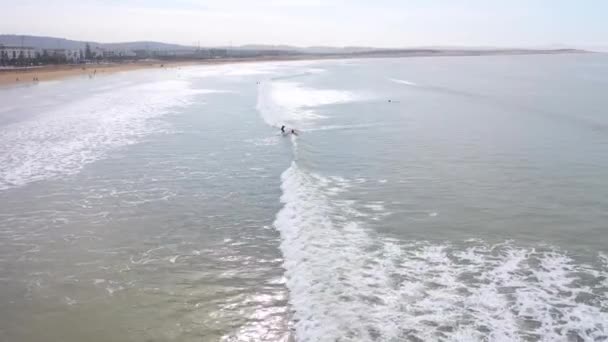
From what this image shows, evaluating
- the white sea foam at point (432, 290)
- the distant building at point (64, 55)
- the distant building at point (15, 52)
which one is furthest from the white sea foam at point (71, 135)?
the distant building at point (15, 52)

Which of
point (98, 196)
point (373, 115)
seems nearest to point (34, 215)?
point (98, 196)

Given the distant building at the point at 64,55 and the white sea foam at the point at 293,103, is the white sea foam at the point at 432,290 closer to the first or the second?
the white sea foam at the point at 293,103

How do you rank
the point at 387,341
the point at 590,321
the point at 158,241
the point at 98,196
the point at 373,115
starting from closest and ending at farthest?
the point at 387,341 < the point at 590,321 < the point at 158,241 < the point at 98,196 < the point at 373,115

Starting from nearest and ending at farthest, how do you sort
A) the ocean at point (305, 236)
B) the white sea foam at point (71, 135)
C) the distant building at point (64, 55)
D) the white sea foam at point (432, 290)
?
the white sea foam at point (432, 290) < the ocean at point (305, 236) < the white sea foam at point (71, 135) < the distant building at point (64, 55)

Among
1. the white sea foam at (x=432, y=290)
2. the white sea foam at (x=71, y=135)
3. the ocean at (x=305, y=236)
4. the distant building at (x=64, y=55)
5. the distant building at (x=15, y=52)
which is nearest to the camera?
the white sea foam at (x=432, y=290)

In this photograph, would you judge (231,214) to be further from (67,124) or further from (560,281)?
(67,124)

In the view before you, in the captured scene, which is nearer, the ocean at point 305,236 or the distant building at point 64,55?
the ocean at point 305,236
